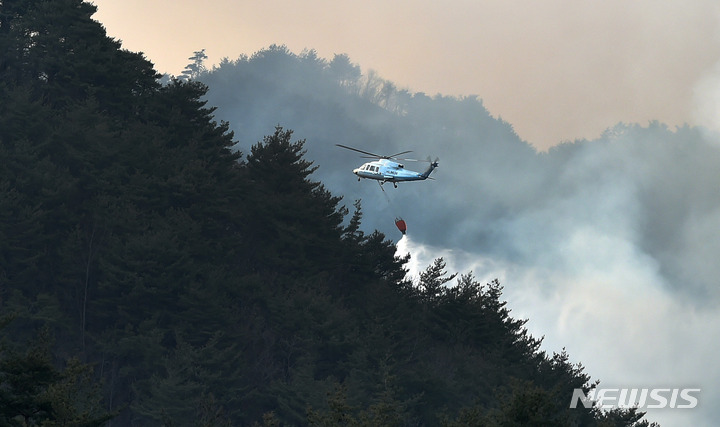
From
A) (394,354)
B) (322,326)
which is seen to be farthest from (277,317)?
(394,354)

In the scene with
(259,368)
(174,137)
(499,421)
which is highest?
(174,137)

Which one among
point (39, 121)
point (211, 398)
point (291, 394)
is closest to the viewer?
point (211, 398)

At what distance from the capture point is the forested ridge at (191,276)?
64.2 m

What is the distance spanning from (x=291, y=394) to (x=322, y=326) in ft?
23.2

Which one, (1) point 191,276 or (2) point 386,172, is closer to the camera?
(2) point 386,172

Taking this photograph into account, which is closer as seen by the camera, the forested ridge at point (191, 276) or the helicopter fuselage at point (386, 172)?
the helicopter fuselage at point (386, 172)

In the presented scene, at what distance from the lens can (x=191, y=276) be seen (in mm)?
68250

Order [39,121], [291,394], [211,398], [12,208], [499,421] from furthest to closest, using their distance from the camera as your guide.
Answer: [39,121] → [12,208] → [291,394] → [211,398] → [499,421]

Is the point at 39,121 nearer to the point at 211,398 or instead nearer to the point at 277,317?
the point at 277,317

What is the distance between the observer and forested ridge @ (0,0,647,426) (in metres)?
64.2

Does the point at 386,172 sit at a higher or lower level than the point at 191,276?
higher

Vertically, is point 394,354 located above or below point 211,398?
above

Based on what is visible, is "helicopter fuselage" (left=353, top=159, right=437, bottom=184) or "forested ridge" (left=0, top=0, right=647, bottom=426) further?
"forested ridge" (left=0, top=0, right=647, bottom=426)

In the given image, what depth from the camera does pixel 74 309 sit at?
68625 millimetres
